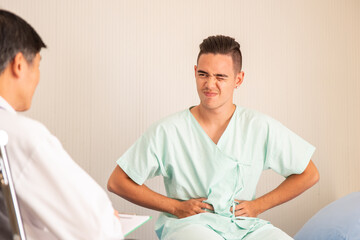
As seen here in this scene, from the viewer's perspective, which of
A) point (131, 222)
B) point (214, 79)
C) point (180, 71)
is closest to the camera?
point (131, 222)

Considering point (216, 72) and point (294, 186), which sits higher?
point (216, 72)

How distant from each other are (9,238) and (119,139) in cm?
142

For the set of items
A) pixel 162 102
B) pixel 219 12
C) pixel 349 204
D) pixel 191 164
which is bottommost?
pixel 349 204

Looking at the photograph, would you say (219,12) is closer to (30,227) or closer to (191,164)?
A: (191,164)

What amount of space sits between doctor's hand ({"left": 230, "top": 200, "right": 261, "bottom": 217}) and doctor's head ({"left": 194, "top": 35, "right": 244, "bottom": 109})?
40 cm

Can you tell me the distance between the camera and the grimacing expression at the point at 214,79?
6.55 ft

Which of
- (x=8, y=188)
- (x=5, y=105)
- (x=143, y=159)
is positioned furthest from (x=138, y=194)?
(x=8, y=188)

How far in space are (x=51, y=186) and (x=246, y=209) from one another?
1.09 metres

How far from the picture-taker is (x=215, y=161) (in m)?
1.96

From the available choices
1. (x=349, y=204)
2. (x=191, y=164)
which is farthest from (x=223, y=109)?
(x=349, y=204)

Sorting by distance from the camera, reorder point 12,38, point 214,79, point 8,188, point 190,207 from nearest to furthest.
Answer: point 8,188
point 12,38
point 190,207
point 214,79

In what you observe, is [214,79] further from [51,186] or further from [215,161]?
[51,186]

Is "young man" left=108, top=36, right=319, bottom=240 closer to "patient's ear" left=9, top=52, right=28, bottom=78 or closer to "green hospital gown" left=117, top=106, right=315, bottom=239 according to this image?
"green hospital gown" left=117, top=106, right=315, bottom=239

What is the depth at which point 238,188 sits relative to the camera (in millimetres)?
1969
